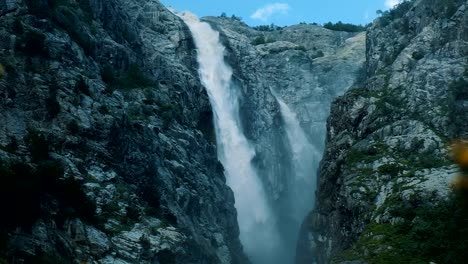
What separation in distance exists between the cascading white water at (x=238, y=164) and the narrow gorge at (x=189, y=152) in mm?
352

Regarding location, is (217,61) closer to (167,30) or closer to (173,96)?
(167,30)

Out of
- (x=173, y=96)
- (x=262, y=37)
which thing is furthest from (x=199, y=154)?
(x=262, y=37)

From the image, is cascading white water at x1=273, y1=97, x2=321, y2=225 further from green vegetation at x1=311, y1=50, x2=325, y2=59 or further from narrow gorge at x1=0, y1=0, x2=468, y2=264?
green vegetation at x1=311, y1=50, x2=325, y2=59

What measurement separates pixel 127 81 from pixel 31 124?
21.6 m

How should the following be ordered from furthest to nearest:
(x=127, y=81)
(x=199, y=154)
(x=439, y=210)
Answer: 1. (x=199, y=154)
2. (x=127, y=81)
3. (x=439, y=210)

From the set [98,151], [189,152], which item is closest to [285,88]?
[189,152]

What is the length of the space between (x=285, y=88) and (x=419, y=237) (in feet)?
261

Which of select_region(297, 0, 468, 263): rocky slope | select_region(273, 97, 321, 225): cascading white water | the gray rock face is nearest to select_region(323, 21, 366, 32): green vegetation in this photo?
the gray rock face

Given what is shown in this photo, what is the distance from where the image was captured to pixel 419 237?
127 ft

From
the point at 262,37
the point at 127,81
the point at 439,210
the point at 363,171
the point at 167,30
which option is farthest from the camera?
the point at 262,37

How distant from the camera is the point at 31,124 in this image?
4144 centimetres

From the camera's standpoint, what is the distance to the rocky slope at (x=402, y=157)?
3941cm

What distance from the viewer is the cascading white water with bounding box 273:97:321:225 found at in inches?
3851

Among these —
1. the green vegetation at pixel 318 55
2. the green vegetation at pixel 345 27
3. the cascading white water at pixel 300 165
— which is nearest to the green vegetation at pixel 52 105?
the cascading white water at pixel 300 165
